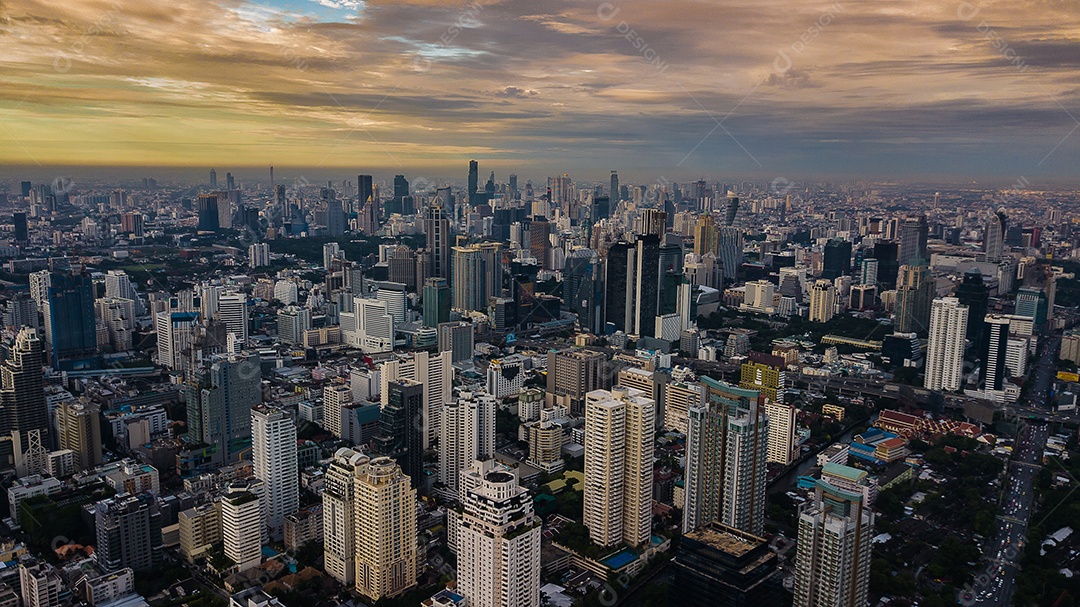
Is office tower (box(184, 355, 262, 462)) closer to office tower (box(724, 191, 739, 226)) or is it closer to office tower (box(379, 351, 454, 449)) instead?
office tower (box(379, 351, 454, 449))

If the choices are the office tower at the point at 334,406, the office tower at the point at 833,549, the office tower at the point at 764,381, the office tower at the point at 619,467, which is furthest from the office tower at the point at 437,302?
the office tower at the point at 833,549

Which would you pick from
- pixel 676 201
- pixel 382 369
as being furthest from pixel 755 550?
pixel 676 201

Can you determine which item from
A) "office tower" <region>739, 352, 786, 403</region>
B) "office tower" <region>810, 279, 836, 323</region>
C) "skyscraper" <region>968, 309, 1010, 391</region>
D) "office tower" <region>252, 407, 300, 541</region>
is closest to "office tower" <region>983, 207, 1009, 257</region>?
"office tower" <region>810, 279, 836, 323</region>

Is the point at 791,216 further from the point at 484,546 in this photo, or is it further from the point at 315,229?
the point at 484,546

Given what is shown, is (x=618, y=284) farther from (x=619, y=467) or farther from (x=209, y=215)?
(x=209, y=215)

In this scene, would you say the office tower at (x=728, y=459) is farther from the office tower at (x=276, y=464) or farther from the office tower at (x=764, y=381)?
the office tower at (x=276, y=464)

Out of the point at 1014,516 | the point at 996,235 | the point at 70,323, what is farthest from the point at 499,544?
the point at 996,235
